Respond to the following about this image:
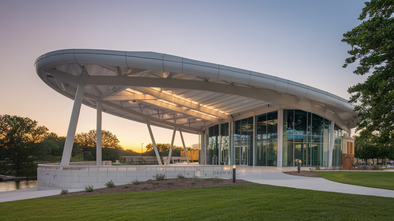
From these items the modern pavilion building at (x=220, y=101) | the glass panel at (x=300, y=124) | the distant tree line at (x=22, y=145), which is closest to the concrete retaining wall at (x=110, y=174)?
the modern pavilion building at (x=220, y=101)

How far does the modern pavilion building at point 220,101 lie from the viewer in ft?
65.7

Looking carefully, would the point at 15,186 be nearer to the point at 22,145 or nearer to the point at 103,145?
the point at 22,145

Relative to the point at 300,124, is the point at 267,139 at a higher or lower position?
lower

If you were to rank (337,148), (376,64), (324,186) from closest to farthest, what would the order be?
1. (376,64)
2. (324,186)
3. (337,148)

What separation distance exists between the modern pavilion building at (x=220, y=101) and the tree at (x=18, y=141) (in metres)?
26.8

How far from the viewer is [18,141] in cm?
5694

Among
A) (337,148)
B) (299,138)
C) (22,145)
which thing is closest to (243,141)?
(299,138)

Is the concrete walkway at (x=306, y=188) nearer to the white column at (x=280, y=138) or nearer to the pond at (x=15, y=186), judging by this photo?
the white column at (x=280, y=138)

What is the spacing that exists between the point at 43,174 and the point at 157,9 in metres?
13.8

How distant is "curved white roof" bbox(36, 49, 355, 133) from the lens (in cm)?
1912

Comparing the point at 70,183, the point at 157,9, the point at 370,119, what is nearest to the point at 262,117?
the point at 157,9

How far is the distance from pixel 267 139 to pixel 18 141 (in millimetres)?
48188

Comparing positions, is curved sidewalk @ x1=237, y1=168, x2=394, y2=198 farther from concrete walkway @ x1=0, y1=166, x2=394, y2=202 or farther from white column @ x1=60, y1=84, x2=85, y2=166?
white column @ x1=60, y1=84, x2=85, y2=166

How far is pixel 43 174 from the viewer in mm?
20547
